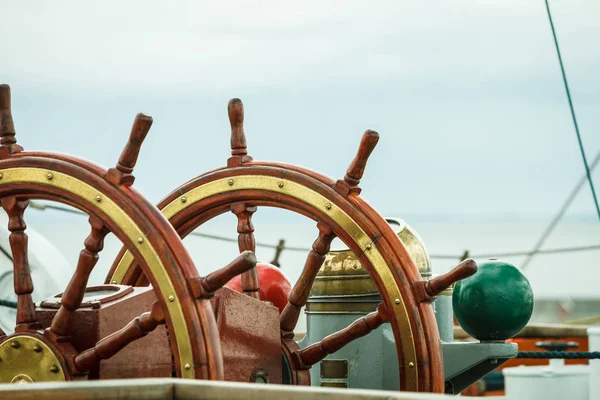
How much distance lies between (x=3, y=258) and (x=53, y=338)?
5037 millimetres

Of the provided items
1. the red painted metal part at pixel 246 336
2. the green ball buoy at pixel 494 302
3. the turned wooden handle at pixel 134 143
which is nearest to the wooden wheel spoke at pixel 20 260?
the turned wooden handle at pixel 134 143

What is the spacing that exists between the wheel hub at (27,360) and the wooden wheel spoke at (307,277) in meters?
0.66

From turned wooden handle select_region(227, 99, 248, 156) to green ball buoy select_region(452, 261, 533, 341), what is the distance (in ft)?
2.14

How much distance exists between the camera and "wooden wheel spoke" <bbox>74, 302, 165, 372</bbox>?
2270mm

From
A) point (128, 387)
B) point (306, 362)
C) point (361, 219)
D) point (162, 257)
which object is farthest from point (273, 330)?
point (128, 387)

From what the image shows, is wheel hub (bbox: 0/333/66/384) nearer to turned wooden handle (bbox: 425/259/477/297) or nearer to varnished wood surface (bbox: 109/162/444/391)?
varnished wood surface (bbox: 109/162/444/391)

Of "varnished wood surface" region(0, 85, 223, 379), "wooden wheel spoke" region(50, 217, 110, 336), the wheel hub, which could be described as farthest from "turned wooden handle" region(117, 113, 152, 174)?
the wheel hub

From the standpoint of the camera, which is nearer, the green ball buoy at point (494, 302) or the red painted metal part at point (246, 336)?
the red painted metal part at point (246, 336)

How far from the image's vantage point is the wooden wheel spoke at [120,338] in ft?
7.45

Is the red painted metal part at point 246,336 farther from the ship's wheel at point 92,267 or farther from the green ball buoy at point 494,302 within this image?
the green ball buoy at point 494,302

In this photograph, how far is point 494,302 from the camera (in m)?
2.88

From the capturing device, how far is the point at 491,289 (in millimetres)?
2883

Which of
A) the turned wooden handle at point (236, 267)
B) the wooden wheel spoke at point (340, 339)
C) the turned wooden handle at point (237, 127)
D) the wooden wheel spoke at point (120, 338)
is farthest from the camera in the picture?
the turned wooden handle at point (237, 127)

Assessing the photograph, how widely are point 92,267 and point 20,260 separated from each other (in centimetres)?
20
